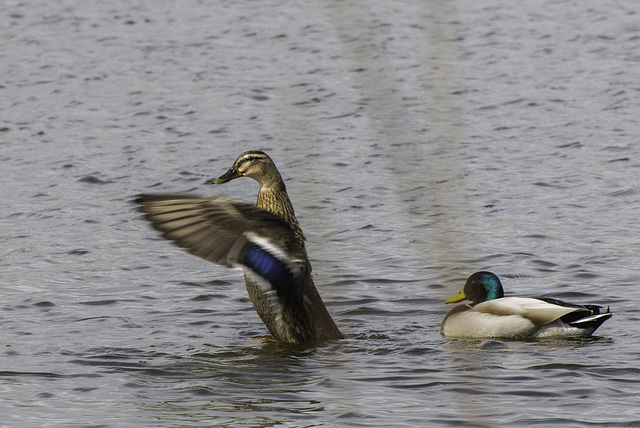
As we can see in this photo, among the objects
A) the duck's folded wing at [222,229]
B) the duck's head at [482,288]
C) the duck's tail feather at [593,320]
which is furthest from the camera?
the duck's head at [482,288]

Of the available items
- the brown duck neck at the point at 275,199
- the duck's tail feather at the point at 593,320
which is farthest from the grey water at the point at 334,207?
the brown duck neck at the point at 275,199

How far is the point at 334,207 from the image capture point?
1168cm

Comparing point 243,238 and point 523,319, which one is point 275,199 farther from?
point 523,319

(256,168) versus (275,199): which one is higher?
(256,168)

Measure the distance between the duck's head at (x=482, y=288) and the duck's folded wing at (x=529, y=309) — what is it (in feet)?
1.33

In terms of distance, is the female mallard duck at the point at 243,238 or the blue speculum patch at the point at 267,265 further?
the blue speculum patch at the point at 267,265

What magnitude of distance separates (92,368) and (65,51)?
49.7ft

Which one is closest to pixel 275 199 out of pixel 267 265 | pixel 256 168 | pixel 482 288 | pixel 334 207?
pixel 256 168

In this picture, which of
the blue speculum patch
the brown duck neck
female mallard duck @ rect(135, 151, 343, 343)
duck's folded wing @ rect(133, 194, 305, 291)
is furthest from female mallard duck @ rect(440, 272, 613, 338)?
duck's folded wing @ rect(133, 194, 305, 291)

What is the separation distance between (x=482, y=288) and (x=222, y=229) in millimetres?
3323

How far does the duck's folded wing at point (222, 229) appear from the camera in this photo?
562cm

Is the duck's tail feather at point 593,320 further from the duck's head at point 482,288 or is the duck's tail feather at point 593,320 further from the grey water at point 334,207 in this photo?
the duck's head at point 482,288

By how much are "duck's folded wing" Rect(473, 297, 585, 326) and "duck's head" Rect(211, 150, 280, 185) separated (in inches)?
79.7

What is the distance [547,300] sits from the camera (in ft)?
25.2
